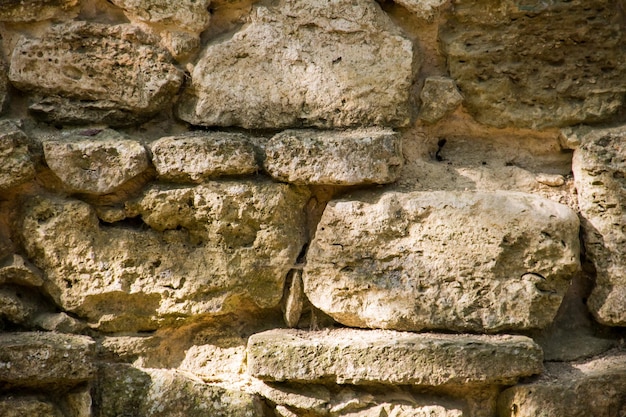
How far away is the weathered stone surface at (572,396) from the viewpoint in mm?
1747

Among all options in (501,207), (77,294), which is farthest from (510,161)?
(77,294)

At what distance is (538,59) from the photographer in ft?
6.39

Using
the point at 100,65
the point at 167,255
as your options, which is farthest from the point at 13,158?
the point at 167,255

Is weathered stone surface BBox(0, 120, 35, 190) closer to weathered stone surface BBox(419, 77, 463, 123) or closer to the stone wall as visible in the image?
the stone wall

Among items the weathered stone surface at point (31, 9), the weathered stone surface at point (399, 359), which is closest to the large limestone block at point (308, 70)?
the weathered stone surface at point (31, 9)

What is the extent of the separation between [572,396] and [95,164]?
3.93 feet

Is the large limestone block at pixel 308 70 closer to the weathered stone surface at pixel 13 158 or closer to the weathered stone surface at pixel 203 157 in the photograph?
the weathered stone surface at pixel 203 157

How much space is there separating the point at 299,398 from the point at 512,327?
0.51m

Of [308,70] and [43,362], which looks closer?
[43,362]

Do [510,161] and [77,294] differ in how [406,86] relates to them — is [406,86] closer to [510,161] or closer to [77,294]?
[510,161]

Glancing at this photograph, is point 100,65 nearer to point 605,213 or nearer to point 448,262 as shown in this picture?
point 448,262

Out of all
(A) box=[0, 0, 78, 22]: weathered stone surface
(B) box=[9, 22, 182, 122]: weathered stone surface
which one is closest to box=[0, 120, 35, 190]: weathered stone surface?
(B) box=[9, 22, 182, 122]: weathered stone surface

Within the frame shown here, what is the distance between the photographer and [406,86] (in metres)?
1.95

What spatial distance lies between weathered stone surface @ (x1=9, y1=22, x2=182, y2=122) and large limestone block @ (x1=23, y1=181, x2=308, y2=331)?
0.25 meters
